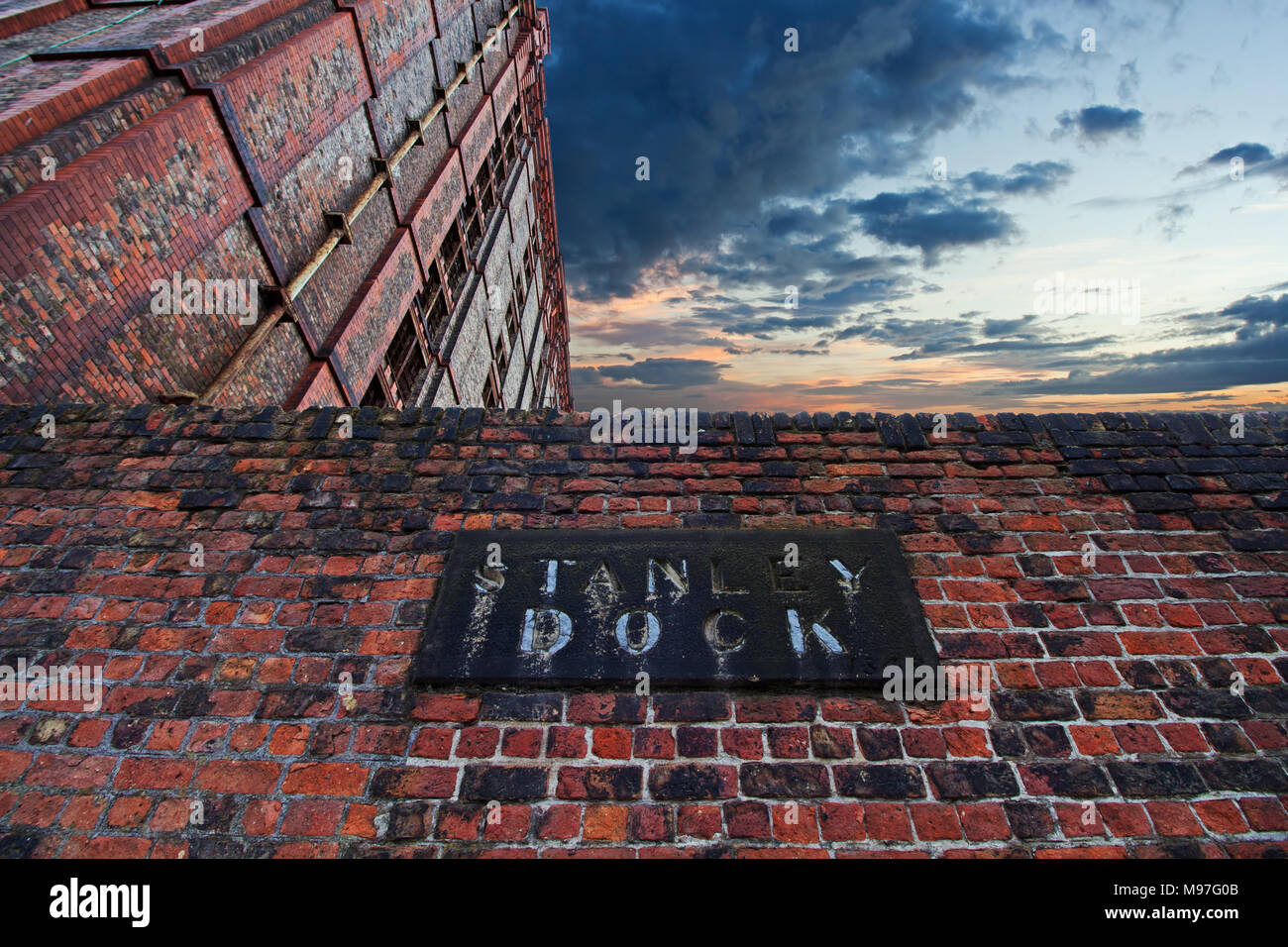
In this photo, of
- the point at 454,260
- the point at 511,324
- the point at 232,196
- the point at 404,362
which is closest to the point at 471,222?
the point at 454,260

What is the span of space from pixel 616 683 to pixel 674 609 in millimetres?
397

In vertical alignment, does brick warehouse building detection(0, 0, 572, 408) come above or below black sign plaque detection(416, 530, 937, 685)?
above

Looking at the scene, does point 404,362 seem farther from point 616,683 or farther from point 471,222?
point 616,683

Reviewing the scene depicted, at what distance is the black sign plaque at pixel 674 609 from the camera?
227 cm

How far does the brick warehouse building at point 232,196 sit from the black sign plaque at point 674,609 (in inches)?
182

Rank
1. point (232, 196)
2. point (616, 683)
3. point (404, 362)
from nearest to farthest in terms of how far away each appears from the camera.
Result: point (616, 683) → point (232, 196) → point (404, 362)

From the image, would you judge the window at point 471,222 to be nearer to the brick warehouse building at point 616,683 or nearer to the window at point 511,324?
the window at point 511,324

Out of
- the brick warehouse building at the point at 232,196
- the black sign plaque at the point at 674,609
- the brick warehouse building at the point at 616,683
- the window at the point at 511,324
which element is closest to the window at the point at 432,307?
the brick warehouse building at the point at 232,196

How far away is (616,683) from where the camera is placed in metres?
2.24

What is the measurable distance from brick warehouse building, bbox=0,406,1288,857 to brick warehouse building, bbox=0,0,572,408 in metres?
2.22

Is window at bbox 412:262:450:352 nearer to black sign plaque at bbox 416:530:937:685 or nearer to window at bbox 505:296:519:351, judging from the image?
window at bbox 505:296:519:351

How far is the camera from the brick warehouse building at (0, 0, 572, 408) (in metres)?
4.52

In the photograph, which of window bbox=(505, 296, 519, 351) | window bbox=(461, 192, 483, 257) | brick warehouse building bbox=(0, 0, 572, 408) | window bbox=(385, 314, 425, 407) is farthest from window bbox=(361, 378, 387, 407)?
window bbox=(505, 296, 519, 351)

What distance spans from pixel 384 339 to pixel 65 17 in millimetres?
4935
